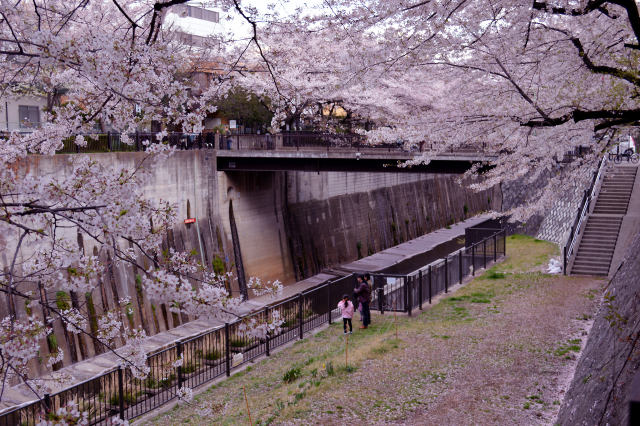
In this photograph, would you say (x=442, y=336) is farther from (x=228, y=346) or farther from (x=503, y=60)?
(x=503, y=60)

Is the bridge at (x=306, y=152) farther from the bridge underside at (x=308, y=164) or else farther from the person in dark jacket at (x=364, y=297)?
the person in dark jacket at (x=364, y=297)

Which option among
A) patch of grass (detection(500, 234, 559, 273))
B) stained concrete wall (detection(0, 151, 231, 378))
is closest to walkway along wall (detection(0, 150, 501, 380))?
stained concrete wall (detection(0, 151, 231, 378))

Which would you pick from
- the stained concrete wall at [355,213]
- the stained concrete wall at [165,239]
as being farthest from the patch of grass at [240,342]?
the stained concrete wall at [355,213]

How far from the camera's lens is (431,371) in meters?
11.0

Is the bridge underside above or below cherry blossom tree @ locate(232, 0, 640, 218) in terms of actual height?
below

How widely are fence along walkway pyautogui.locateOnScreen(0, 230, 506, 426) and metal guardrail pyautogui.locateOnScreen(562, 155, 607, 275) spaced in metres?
2.98

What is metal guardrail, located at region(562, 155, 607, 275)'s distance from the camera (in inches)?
809

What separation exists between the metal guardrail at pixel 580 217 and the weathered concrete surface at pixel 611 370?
458 inches

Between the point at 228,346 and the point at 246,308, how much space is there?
13.8 meters

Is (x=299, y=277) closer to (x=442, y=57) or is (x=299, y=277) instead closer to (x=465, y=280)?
(x=465, y=280)

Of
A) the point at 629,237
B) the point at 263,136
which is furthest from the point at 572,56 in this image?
the point at 263,136

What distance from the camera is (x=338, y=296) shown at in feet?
64.3

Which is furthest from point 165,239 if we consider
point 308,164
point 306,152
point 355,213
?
point 355,213

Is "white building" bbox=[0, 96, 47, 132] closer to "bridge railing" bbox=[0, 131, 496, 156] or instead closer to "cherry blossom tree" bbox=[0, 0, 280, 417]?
"bridge railing" bbox=[0, 131, 496, 156]
